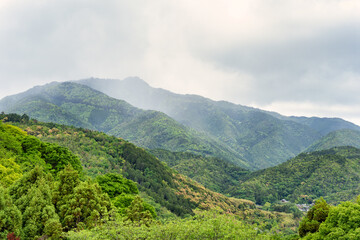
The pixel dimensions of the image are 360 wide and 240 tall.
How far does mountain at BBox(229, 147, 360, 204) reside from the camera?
137500 mm

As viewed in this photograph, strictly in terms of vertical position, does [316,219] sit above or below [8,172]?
above

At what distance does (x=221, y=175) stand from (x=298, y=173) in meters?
Answer: 52.2

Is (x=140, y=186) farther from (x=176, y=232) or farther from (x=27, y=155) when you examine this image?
(x=176, y=232)

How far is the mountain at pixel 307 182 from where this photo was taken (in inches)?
5413

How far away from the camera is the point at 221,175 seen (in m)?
176

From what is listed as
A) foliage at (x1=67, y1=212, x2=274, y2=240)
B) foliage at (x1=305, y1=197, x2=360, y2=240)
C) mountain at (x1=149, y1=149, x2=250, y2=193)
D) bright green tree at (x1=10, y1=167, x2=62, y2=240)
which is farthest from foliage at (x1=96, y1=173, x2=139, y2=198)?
mountain at (x1=149, y1=149, x2=250, y2=193)

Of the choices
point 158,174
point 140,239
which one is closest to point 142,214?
point 140,239

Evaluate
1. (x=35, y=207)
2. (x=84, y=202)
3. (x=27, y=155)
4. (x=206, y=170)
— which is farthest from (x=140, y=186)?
(x=206, y=170)

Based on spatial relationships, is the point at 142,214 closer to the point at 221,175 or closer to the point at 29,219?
the point at 29,219

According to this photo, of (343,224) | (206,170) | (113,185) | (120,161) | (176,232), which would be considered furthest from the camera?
(206,170)

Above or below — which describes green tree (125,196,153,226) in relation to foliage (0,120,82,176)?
below

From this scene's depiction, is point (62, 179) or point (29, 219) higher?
point (62, 179)

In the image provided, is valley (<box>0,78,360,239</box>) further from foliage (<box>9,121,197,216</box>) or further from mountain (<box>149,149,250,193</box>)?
mountain (<box>149,149,250,193</box>)

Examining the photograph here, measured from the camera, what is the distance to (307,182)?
484 ft
